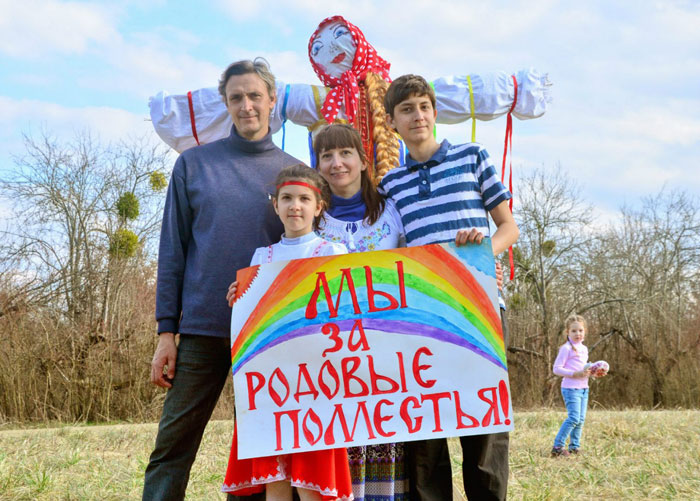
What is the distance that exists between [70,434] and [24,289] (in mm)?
5041

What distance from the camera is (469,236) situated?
231cm

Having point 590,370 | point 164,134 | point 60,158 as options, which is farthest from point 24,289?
point 590,370

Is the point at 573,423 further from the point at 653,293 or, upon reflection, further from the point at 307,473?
the point at 653,293

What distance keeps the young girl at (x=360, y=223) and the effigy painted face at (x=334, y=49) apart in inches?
46.7

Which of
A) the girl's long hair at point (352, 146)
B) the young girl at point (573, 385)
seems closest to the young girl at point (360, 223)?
the girl's long hair at point (352, 146)

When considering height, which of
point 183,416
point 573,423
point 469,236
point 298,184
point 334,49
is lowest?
point 573,423

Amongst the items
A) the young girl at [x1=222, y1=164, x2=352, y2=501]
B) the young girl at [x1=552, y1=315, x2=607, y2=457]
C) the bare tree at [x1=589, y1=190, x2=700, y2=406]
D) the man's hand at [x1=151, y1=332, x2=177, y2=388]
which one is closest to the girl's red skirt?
the young girl at [x1=222, y1=164, x2=352, y2=501]

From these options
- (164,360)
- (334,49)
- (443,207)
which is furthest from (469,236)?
(334,49)

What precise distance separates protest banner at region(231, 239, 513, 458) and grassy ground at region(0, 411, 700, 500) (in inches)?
79.2

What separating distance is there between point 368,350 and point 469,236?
1.79 feet

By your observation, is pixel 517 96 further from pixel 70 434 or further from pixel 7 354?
pixel 7 354

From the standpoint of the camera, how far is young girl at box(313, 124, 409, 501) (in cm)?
245

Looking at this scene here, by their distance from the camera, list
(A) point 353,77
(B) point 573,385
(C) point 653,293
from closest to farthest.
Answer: (A) point 353,77 < (B) point 573,385 < (C) point 653,293

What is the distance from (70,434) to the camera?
251 inches
